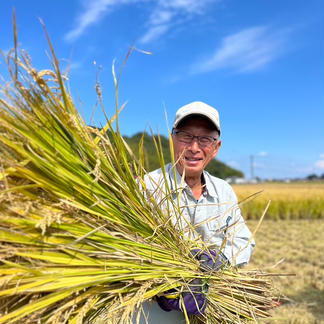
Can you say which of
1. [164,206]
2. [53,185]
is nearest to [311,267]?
[164,206]

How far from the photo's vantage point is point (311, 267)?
18.2 ft

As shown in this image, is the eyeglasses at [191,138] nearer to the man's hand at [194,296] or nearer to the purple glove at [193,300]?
the man's hand at [194,296]

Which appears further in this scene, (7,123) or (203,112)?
(203,112)

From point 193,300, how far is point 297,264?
523 centimetres

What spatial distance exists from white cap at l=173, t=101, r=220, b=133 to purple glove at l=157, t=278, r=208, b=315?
85cm

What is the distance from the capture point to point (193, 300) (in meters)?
1.29

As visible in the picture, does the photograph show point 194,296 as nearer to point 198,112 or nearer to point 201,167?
point 201,167

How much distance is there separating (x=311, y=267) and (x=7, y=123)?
5825 mm

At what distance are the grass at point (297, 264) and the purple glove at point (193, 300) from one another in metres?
0.56

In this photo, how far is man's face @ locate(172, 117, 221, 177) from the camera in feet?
5.69

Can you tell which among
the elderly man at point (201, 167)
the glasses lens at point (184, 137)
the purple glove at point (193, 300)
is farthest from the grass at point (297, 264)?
the glasses lens at point (184, 137)

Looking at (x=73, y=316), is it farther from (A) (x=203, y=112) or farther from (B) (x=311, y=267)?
(B) (x=311, y=267)

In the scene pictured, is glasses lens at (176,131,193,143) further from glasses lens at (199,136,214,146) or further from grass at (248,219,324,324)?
grass at (248,219,324,324)

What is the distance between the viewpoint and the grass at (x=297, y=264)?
3885mm
